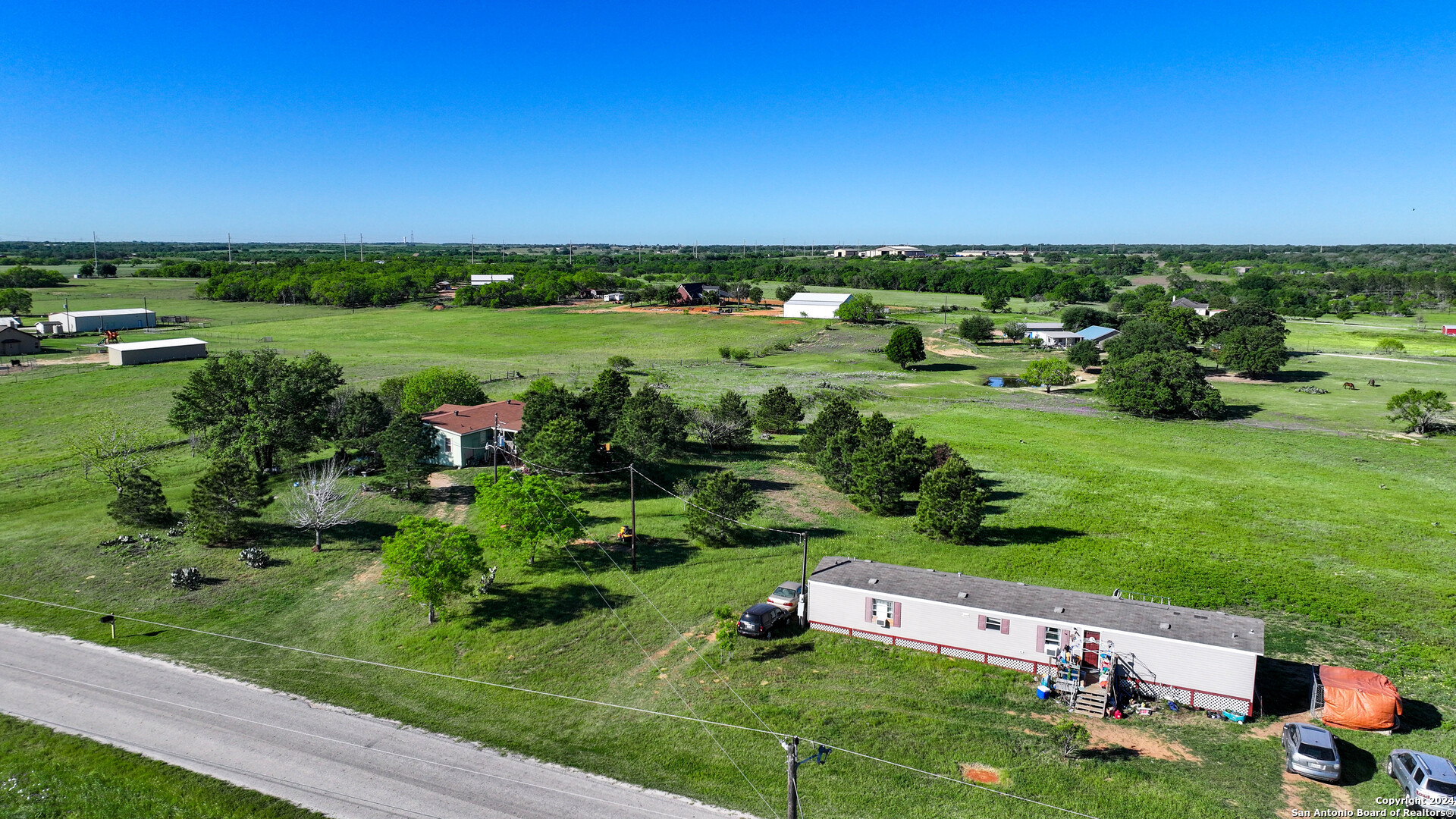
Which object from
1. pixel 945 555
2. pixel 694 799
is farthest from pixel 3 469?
pixel 945 555

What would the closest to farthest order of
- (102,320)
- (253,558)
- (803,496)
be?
(253,558), (803,496), (102,320)

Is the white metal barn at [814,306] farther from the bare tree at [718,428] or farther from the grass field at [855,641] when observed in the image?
the bare tree at [718,428]

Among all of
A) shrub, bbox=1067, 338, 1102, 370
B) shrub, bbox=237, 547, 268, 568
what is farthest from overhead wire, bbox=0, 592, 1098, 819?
shrub, bbox=1067, 338, 1102, 370

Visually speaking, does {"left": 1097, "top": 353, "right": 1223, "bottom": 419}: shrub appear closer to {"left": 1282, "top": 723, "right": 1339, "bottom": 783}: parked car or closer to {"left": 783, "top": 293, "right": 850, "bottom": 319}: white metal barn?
{"left": 1282, "top": 723, "right": 1339, "bottom": 783}: parked car

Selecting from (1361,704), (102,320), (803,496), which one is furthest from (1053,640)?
(102,320)

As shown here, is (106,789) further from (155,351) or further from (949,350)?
(949,350)

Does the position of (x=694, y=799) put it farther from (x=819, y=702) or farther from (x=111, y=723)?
(x=111, y=723)
